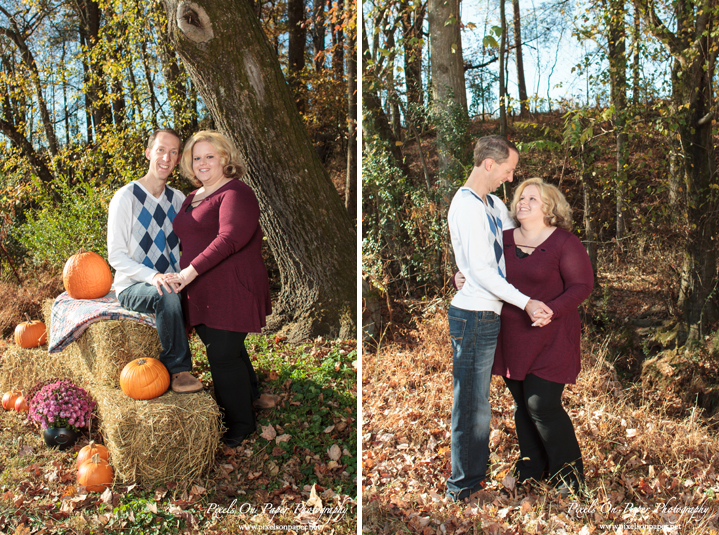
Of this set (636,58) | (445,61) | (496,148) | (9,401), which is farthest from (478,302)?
(9,401)

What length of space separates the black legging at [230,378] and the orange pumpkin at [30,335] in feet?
6.95

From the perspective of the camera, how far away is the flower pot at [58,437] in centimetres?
352

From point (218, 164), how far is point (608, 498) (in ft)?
9.76

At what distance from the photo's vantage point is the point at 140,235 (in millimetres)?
3303

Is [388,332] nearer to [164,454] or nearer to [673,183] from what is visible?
[164,454]

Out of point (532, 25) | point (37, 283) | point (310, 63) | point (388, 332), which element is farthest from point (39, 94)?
point (532, 25)

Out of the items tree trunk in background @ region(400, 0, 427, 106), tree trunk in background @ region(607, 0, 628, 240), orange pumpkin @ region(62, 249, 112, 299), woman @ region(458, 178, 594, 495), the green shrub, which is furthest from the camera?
the green shrub

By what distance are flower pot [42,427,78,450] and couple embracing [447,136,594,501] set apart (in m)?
2.61

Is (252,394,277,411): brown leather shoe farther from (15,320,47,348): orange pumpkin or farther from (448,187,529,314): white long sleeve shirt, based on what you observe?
(15,320,47,348): orange pumpkin

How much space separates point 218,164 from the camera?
10.4 ft

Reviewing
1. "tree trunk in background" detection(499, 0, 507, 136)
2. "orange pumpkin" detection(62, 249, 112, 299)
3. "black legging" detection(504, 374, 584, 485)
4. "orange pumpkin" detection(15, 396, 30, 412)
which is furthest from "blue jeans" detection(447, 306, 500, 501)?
"orange pumpkin" detection(15, 396, 30, 412)

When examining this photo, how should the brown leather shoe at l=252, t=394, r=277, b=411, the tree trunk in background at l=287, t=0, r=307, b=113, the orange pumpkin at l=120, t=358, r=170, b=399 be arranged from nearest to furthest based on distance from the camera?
the orange pumpkin at l=120, t=358, r=170, b=399 < the brown leather shoe at l=252, t=394, r=277, b=411 < the tree trunk in background at l=287, t=0, r=307, b=113

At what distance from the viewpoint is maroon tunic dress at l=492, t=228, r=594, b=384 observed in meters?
2.69

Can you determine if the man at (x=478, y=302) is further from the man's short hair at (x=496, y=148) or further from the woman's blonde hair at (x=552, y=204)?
the woman's blonde hair at (x=552, y=204)
